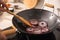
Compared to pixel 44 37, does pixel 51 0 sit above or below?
above

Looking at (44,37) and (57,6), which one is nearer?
(44,37)

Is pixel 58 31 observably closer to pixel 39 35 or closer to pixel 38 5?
pixel 39 35

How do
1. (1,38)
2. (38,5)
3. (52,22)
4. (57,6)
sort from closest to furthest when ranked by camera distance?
(1,38)
(52,22)
(57,6)
(38,5)

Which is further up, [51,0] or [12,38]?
[51,0]

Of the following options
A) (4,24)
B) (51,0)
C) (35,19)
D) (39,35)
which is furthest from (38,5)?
(39,35)

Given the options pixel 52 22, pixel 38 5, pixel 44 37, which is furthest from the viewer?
pixel 38 5

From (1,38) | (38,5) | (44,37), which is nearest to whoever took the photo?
(1,38)

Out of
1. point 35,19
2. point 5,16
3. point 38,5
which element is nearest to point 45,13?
point 35,19

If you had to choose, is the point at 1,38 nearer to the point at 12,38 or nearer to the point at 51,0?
the point at 12,38

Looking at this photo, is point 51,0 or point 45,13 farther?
point 51,0
